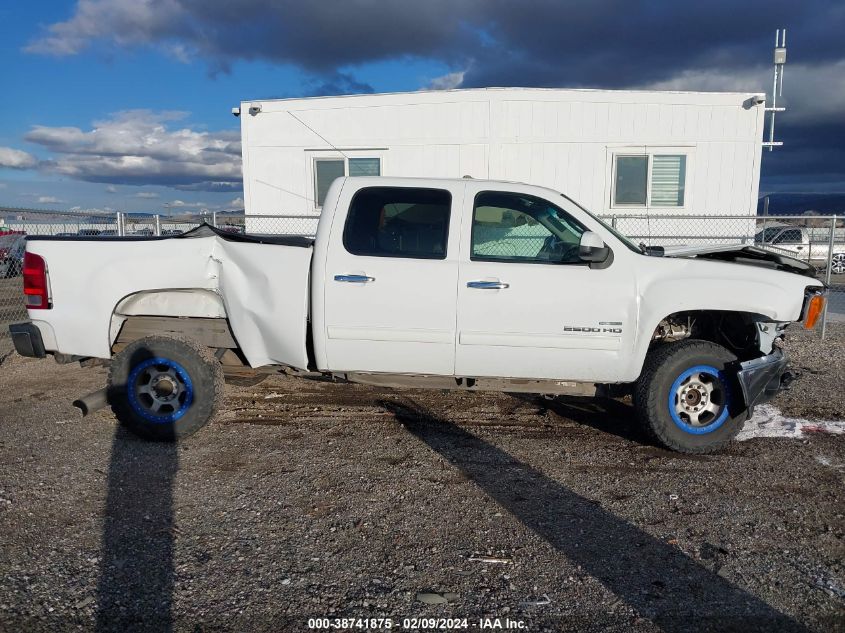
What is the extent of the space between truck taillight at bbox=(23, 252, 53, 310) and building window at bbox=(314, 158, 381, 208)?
6.63 metres

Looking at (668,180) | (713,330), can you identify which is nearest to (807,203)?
(668,180)

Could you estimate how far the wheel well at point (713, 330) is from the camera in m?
5.08

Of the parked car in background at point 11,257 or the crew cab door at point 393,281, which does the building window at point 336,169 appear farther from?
the parked car in background at point 11,257

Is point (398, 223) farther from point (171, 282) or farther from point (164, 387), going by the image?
point (164, 387)

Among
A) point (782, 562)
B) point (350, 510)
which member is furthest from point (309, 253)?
point (782, 562)

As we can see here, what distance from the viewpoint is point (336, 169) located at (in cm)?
1145

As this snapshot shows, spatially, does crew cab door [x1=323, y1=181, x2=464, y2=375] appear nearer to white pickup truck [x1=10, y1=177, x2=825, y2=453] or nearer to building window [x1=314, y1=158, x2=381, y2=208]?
white pickup truck [x1=10, y1=177, x2=825, y2=453]

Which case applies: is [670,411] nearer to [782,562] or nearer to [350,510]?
[782,562]

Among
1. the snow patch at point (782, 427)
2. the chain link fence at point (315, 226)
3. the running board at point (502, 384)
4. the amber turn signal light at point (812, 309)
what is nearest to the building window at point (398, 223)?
the running board at point (502, 384)

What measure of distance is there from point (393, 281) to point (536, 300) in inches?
41.9

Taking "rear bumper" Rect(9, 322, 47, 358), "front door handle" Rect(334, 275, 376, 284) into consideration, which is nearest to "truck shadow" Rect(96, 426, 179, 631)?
"rear bumper" Rect(9, 322, 47, 358)

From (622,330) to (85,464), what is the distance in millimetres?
4079

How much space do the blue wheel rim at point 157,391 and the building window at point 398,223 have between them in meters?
1.72

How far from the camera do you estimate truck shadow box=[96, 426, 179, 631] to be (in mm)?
2904
